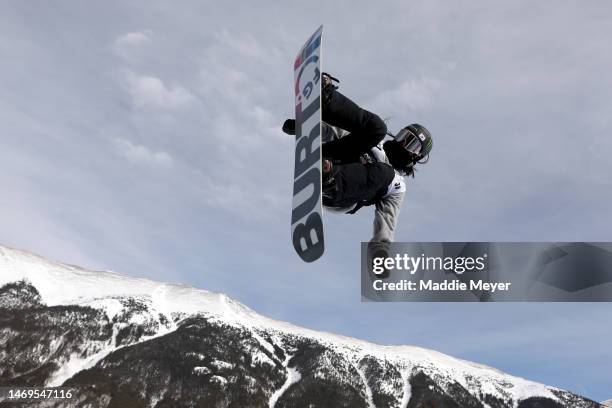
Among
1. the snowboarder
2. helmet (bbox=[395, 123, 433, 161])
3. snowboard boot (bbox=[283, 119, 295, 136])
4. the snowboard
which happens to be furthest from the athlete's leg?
helmet (bbox=[395, 123, 433, 161])

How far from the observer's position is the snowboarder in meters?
9.66

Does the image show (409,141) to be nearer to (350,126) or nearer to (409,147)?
(409,147)

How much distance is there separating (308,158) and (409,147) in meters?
2.16

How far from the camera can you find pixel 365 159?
1050cm

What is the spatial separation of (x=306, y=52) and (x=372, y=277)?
13.2 ft

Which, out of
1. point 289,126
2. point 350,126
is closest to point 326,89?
point 350,126

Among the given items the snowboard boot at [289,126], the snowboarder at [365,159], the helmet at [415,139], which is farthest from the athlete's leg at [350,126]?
the helmet at [415,139]

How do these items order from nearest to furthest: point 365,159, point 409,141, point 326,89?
point 326,89, point 365,159, point 409,141

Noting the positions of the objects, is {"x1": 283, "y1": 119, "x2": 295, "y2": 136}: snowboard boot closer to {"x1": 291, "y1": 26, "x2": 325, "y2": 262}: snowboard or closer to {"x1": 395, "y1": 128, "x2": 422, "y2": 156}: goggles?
{"x1": 291, "y1": 26, "x2": 325, "y2": 262}: snowboard

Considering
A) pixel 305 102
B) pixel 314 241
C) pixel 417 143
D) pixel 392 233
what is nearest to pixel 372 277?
pixel 392 233

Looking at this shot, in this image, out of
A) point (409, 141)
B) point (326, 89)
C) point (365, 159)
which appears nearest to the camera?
point (326, 89)

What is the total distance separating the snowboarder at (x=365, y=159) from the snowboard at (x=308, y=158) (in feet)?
0.74

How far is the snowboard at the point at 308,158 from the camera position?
9062 millimetres

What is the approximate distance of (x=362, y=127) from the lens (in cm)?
984
